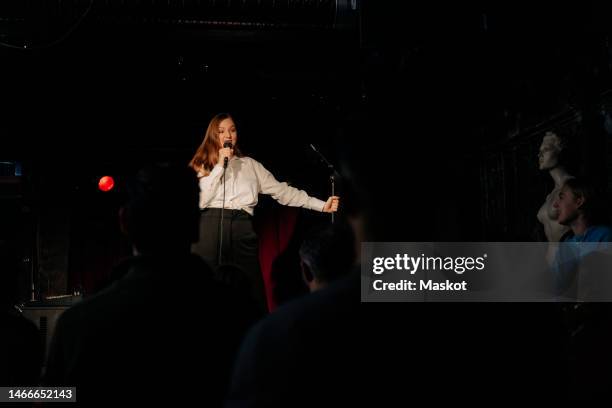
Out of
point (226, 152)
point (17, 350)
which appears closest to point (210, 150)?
point (226, 152)

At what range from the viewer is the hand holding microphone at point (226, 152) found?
4.18 meters

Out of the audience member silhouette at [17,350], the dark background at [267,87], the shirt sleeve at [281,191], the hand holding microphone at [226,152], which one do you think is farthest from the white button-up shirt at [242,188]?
the audience member silhouette at [17,350]

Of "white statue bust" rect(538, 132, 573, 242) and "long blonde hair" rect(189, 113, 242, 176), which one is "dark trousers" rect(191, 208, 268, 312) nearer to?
"long blonde hair" rect(189, 113, 242, 176)

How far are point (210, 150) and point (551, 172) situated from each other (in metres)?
2.54

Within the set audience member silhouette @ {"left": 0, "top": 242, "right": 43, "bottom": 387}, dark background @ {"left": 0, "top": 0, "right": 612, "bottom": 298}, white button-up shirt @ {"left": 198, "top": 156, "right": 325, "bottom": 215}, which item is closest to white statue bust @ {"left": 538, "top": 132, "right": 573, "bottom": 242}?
dark background @ {"left": 0, "top": 0, "right": 612, "bottom": 298}

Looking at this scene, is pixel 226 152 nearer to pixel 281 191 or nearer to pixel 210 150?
pixel 210 150

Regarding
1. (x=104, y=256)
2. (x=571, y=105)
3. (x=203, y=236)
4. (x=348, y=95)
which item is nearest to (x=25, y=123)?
(x=104, y=256)

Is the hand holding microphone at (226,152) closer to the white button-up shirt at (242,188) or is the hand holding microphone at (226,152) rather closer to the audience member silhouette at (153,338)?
the white button-up shirt at (242,188)

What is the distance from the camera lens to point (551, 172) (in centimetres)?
396

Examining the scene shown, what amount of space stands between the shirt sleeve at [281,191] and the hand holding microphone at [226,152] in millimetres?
348

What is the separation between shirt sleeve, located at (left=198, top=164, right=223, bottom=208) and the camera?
4355 millimetres

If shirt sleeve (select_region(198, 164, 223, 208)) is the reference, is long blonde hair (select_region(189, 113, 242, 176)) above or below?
above

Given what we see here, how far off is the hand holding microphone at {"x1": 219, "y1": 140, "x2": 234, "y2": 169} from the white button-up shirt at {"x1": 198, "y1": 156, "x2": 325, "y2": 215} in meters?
0.11

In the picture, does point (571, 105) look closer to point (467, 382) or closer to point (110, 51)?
point (467, 382)
